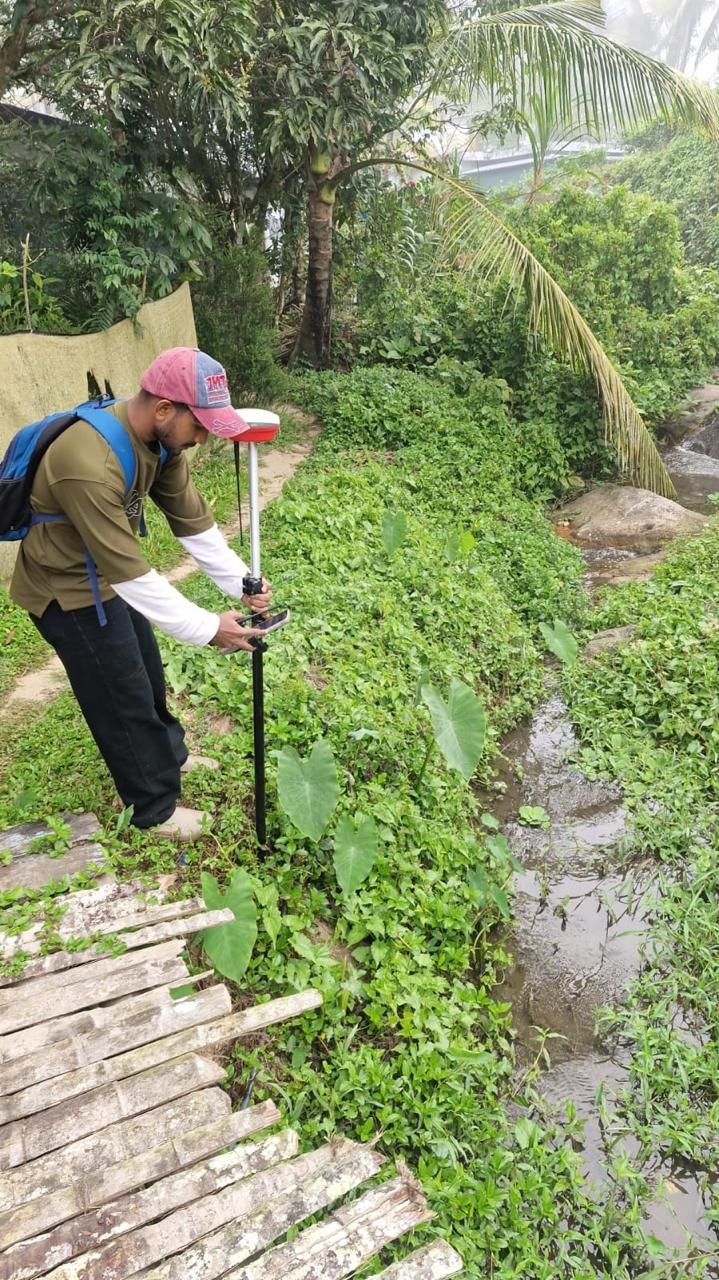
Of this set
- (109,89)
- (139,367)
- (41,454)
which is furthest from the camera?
(139,367)

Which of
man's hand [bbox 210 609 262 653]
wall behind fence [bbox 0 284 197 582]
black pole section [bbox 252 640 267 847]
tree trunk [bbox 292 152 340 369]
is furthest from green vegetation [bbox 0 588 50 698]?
tree trunk [bbox 292 152 340 369]

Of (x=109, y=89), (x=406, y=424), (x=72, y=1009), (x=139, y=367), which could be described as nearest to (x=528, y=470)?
(x=406, y=424)

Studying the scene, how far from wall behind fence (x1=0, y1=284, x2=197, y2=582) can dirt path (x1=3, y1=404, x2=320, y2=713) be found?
3.52 ft

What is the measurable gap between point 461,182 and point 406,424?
2.66m

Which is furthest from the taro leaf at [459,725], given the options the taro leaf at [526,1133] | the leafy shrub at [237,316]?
the leafy shrub at [237,316]

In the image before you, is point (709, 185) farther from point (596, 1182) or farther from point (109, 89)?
point (596, 1182)

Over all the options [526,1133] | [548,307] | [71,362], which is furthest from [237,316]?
[526,1133]

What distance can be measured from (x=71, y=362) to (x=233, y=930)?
440cm

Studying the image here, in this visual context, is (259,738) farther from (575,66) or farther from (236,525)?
(575,66)

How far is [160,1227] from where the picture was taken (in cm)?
193

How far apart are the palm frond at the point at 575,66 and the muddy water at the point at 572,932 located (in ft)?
20.7

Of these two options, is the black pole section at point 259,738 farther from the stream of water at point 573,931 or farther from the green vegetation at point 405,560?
the stream of water at point 573,931

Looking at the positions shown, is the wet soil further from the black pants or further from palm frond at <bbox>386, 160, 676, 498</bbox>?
palm frond at <bbox>386, 160, 676, 498</bbox>

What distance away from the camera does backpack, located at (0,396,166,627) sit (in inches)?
94.0
